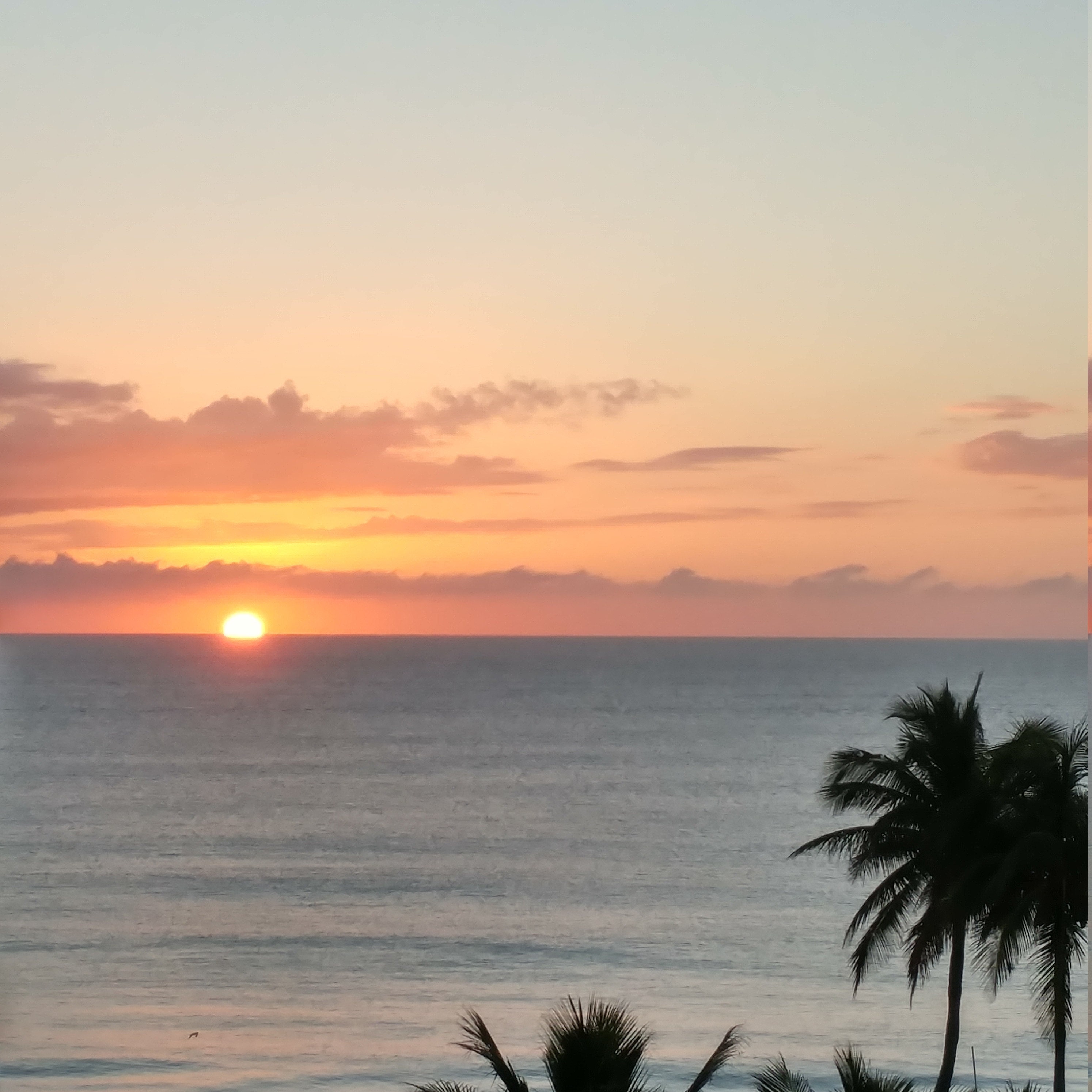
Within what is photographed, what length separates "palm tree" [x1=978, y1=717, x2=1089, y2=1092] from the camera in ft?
36.6

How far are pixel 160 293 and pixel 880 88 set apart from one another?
2613 cm

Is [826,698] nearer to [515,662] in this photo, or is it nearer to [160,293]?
[515,662]

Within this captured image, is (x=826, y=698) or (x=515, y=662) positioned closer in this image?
(x=826, y=698)

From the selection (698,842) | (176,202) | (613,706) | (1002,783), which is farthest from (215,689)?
(1002,783)

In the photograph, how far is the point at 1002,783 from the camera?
39.8 feet

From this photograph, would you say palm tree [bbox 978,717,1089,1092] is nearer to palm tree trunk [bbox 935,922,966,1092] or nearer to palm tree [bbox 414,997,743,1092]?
palm tree trunk [bbox 935,922,966,1092]

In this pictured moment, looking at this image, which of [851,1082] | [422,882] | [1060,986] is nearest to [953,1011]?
[1060,986]

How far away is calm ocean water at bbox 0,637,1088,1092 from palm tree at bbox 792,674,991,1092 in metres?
1.78

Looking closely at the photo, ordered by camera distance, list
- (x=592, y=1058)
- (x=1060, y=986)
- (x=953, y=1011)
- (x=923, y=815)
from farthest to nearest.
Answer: (x=953, y=1011), (x=923, y=815), (x=1060, y=986), (x=592, y=1058)

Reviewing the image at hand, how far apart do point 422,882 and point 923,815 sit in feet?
96.4

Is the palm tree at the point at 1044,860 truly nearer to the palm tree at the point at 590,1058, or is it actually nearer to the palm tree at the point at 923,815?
the palm tree at the point at 923,815

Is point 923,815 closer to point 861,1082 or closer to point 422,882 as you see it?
point 861,1082

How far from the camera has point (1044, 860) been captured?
443 inches

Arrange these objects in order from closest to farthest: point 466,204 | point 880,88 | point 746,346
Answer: point 880,88, point 466,204, point 746,346
